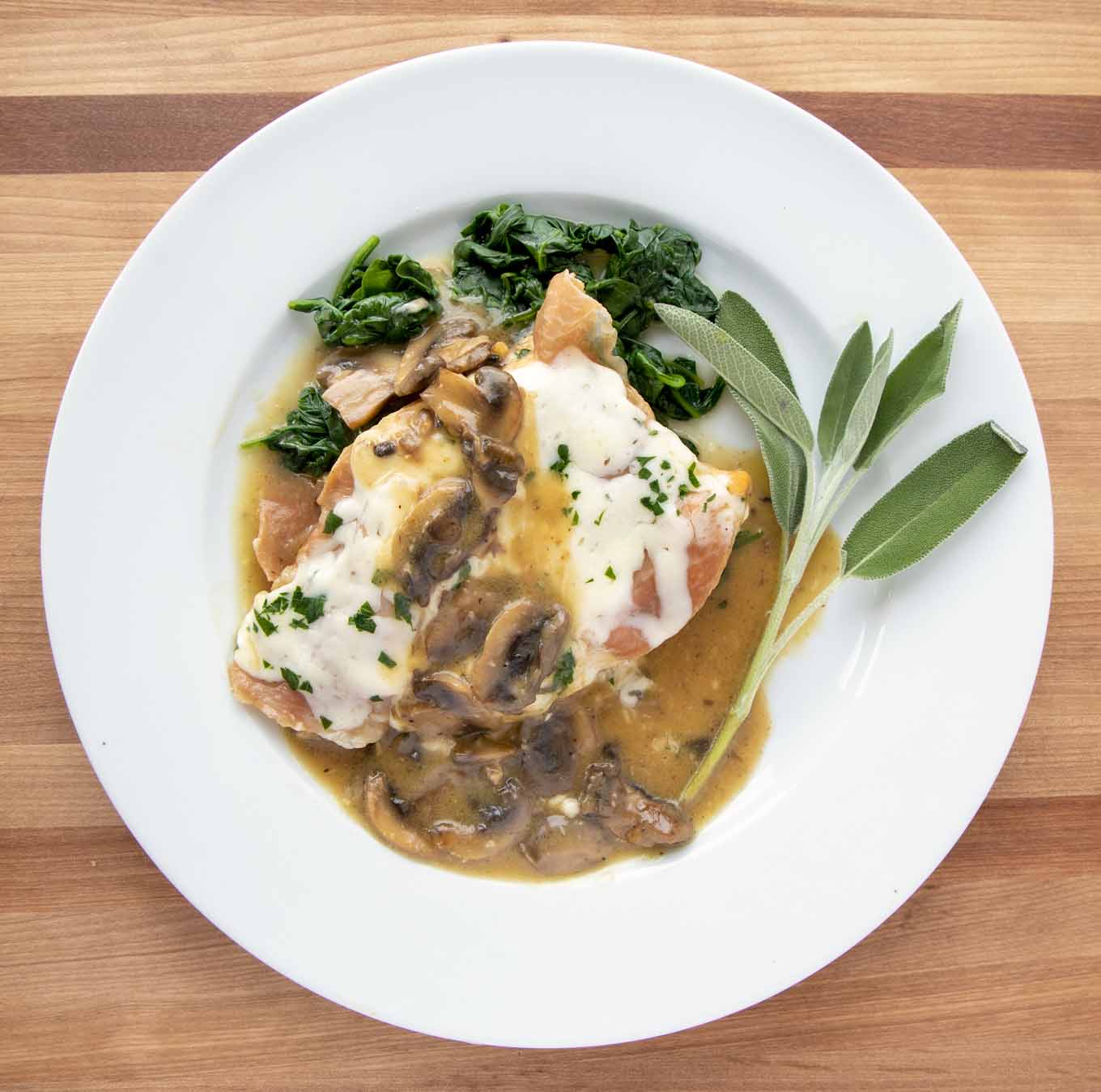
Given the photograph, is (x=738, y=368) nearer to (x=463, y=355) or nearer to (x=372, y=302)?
(x=463, y=355)

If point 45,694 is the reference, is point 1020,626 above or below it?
above

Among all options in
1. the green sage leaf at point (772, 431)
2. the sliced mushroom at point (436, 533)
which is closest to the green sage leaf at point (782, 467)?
the green sage leaf at point (772, 431)

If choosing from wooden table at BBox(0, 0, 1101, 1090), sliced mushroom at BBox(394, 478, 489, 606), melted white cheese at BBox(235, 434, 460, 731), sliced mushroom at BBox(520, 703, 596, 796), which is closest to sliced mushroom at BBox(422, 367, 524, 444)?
melted white cheese at BBox(235, 434, 460, 731)

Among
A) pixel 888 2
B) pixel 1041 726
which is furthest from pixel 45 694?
pixel 888 2

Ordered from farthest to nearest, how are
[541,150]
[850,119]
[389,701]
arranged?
[850,119], [541,150], [389,701]

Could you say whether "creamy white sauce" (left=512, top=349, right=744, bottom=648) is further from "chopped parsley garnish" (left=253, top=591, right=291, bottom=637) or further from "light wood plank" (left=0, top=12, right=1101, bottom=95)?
"light wood plank" (left=0, top=12, right=1101, bottom=95)

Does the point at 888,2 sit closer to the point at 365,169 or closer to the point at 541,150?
the point at 541,150
